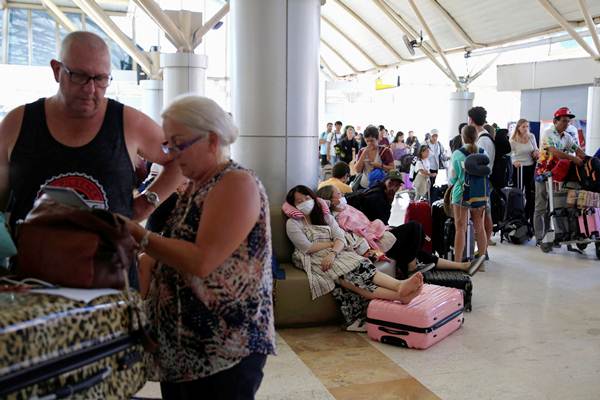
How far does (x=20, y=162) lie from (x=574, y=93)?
18.9 metres

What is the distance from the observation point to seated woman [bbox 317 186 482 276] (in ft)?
21.0

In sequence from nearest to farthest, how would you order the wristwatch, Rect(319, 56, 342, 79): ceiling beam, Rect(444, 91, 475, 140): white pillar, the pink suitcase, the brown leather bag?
the brown leather bag < the wristwatch < the pink suitcase < Rect(444, 91, 475, 140): white pillar < Rect(319, 56, 342, 79): ceiling beam

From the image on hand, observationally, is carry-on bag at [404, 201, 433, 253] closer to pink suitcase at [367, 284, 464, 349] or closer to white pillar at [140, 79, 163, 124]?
pink suitcase at [367, 284, 464, 349]

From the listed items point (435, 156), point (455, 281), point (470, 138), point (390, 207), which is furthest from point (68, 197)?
point (435, 156)

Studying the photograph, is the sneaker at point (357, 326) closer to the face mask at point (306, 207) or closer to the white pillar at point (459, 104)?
the face mask at point (306, 207)

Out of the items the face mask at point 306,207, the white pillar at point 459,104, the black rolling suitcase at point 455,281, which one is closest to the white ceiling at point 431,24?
the white pillar at point 459,104

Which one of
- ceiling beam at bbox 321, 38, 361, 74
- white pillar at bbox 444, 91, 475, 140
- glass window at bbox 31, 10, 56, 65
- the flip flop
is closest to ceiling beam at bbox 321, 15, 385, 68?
ceiling beam at bbox 321, 38, 361, 74

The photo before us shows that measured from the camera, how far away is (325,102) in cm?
3434

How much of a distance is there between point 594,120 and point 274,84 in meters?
11.4

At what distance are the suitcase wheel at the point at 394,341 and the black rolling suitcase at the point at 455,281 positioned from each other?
1.27 m

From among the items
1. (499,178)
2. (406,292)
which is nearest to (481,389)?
(406,292)

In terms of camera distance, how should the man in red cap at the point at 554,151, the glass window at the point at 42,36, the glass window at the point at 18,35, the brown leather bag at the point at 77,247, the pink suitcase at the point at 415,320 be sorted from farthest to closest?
the glass window at the point at 42,36
the glass window at the point at 18,35
the man in red cap at the point at 554,151
the pink suitcase at the point at 415,320
the brown leather bag at the point at 77,247

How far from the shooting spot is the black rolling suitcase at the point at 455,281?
625 cm

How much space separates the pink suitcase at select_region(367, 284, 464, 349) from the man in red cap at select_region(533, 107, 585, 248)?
4389 mm
